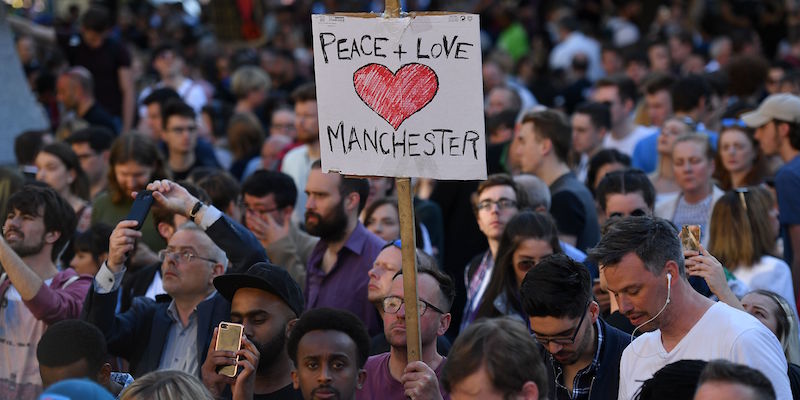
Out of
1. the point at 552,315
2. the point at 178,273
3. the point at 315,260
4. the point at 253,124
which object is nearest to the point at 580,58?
the point at 253,124

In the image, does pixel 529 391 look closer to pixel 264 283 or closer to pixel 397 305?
pixel 397 305

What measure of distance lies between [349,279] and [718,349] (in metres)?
2.89

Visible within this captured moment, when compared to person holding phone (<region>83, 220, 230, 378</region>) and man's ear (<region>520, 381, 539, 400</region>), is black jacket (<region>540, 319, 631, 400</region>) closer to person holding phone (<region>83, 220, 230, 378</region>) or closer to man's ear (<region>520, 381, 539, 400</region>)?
man's ear (<region>520, 381, 539, 400</region>)

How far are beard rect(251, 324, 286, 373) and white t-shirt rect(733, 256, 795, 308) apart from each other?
2.60 meters

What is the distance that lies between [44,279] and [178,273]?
2.55 feet

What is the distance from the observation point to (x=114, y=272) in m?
5.87

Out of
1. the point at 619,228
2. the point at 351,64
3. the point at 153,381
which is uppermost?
the point at 351,64

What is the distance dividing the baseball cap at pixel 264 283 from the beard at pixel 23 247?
4.42 feet

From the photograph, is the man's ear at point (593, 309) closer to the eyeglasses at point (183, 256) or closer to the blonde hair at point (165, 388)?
the blonde hair at point (165, 388)

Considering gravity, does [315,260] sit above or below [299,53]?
below

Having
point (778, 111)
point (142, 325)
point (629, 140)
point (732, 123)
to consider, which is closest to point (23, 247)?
point (142, 325)

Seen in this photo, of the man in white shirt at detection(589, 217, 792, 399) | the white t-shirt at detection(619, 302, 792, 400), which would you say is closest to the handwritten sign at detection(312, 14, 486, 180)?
the man in white shirt at detection(589, 217, 792, 399)

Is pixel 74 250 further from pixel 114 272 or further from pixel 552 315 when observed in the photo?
pixel 552 315

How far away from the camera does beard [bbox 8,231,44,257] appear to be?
6.44 m
